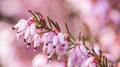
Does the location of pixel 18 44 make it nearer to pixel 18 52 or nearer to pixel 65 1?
pixel 18 52

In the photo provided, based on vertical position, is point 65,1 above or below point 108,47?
above

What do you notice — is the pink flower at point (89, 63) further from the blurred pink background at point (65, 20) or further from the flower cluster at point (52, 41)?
the blurred pink background at point (65, 20)

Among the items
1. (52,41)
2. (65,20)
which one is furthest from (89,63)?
(65,20)

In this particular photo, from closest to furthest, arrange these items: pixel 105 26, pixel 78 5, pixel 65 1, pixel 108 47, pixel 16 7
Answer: pixel 108 47
pixel 105 26
pixel 78 5
pixel 65 1
pixel 16 7

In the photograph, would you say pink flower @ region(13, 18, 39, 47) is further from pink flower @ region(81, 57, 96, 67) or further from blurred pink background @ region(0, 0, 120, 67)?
blurred pink background @ region(0, 0, 120, 67)

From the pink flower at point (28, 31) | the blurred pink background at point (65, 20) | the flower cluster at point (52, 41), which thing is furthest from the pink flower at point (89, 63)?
the blurred pink background at point (65, 20)

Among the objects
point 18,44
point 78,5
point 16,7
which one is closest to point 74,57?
point 78,5

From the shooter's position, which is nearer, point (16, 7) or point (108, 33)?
point (108, 33)

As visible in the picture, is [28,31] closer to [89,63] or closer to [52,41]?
[52,41]
